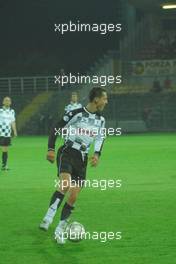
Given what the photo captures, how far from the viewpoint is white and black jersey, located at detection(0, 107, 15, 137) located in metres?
20.9

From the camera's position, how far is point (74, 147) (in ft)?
31.6

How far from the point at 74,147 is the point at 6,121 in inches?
474

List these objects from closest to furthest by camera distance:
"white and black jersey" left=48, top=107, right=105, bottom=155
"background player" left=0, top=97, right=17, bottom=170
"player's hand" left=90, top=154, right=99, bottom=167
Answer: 1. "white and black jersey" left=48, top=107, right=105, bottom=155
2. "player's hand" left=90, top=154, right=99, bottom=167
3. "background player" left=0, top=97, right=17, bottom=170

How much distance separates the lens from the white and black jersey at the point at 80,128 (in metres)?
9.50

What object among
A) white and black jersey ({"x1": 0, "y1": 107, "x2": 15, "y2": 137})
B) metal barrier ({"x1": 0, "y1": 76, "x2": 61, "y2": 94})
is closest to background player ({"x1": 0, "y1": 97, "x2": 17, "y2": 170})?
white and black jersey ({"x1": 0, "y1": 107, "x2": 15, "y2": 137})

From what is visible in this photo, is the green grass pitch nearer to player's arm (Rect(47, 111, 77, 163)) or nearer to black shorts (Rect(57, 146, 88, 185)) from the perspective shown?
black shorts (Rect(57, 146, 88, 185))

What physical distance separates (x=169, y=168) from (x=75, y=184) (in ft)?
31.6

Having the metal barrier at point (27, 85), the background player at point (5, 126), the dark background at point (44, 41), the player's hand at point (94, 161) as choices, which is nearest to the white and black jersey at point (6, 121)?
the background player at point (5, 126)

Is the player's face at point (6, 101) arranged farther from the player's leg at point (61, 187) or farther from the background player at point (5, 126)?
the player's leg at point (61, 187)

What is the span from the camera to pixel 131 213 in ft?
36.6

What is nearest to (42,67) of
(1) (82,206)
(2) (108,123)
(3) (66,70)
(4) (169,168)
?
(3) (66,70)

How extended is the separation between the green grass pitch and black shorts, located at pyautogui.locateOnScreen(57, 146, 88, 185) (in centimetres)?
77

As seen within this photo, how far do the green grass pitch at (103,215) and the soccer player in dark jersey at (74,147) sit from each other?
488 mm

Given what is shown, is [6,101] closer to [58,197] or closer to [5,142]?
[5,142]
